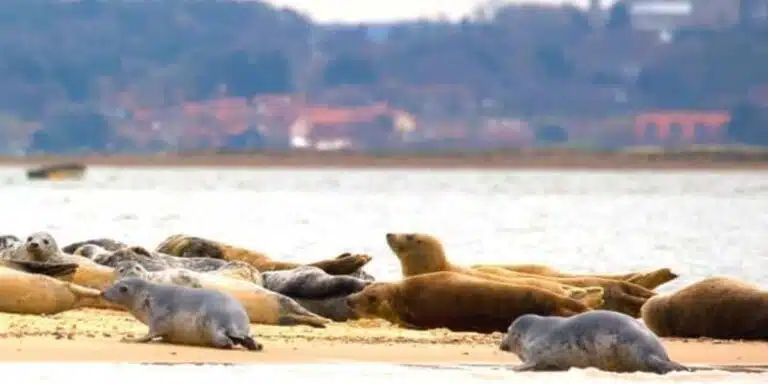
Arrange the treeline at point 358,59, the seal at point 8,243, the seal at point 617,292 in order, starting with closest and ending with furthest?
the seal at point 617,292, the seal at point 8,243, the treeline at point 358,59

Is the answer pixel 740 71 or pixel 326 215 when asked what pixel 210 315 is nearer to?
pixel 326 215

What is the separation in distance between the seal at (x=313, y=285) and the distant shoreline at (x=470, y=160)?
290 ft

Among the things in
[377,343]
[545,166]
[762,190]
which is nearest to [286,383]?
[377,343]

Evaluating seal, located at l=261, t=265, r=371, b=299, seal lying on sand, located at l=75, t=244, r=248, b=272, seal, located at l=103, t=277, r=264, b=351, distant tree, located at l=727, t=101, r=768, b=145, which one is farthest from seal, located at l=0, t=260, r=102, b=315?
distant tree, located at l=727, t=101, r=768, b=145

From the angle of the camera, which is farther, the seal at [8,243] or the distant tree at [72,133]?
the distant tree at [72,133]

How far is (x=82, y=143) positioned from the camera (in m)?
136

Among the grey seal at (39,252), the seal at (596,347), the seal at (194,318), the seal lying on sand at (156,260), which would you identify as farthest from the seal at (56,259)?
the seal at (596,347)

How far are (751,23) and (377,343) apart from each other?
15508 centimetres

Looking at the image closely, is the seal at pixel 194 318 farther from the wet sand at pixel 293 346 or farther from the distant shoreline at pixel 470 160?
the distant shoreline at pixel 470 160

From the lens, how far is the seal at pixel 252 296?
14.6 meters

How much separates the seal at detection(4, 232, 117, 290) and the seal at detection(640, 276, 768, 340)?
381 cm

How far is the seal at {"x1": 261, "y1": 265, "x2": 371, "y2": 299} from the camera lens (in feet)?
51.2

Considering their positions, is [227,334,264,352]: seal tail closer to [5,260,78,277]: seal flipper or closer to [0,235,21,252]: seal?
[5,260,78,277]: seal flipper

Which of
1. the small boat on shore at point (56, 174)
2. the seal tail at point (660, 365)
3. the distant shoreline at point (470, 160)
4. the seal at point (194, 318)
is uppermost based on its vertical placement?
the distant shoreline at point (470, 160)
